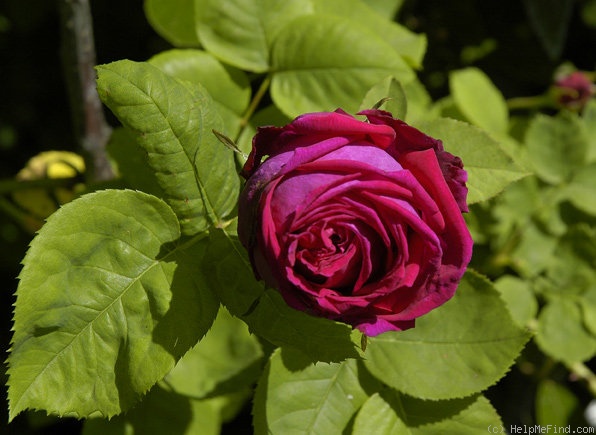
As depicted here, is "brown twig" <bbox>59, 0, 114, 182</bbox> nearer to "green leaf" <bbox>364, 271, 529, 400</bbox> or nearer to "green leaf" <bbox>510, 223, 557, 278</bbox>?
"green leaf" <bbox>364, 271, 529, 400</bbox>

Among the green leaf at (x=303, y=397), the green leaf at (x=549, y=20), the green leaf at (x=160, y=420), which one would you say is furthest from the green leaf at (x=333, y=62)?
the green leaf at (x=549, y=20)

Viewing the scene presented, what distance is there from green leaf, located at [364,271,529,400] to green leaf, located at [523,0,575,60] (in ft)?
3.66

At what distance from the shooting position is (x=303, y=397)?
0.84m

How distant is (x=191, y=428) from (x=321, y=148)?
73 cm

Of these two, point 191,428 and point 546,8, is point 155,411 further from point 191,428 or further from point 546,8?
point 546,8

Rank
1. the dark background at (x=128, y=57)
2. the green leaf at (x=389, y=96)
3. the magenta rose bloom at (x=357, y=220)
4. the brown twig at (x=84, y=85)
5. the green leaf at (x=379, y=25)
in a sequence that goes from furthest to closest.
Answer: the dark background at (x=128, y=57)
the green leaf at (x=379, y=25)
the brown twig at (x=84, y=85)
the green leaf at (x=389, y=96)
the magenta rose bloom at (x=357, y=220)

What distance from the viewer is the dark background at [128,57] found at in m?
1.66

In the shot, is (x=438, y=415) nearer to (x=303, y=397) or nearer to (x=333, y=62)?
(x=303, y=397)

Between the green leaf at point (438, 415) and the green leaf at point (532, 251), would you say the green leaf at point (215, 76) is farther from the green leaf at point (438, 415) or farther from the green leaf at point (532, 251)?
the green leaf at point (532, 251)

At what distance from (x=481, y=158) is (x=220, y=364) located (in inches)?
21.7

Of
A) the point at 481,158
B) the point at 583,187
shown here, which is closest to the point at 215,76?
the point at 481,158

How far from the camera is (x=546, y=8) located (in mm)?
1743

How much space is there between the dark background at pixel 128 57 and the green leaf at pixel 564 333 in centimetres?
57

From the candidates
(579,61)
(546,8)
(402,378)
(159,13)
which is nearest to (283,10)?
(159,13)
